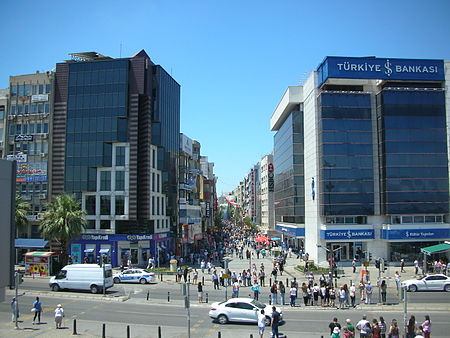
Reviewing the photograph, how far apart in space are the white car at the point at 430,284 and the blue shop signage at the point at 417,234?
18920 millimetres

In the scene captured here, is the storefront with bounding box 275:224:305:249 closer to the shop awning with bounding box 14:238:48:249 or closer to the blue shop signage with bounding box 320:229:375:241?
the blue shop signage with bounding box 320:229:375:241

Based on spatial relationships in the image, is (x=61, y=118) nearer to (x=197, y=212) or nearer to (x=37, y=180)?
(x=37, y=180)

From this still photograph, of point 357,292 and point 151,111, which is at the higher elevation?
point 151,111

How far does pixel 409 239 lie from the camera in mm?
52719

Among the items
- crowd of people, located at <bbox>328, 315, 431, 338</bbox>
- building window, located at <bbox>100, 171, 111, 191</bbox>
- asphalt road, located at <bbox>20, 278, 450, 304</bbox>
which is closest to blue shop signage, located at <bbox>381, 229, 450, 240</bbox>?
asphalt road, located at <bbox>20, 278, 450, 304</bbox>

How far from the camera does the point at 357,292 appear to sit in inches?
1367

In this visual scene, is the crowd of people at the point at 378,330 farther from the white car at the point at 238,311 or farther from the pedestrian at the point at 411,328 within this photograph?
the white car at the point at 238,311

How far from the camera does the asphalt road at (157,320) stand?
72.6 feet

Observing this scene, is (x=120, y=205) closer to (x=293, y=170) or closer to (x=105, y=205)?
(x=105, y=205)

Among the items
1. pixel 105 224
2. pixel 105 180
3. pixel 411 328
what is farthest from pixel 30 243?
pixel 411 328

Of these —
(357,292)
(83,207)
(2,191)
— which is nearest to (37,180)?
(83,207)

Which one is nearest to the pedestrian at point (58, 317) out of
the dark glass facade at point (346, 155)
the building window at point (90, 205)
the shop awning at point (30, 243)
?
the building window at point (90, 205)

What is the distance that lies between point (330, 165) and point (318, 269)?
47.5ft

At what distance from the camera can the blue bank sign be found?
176ft
